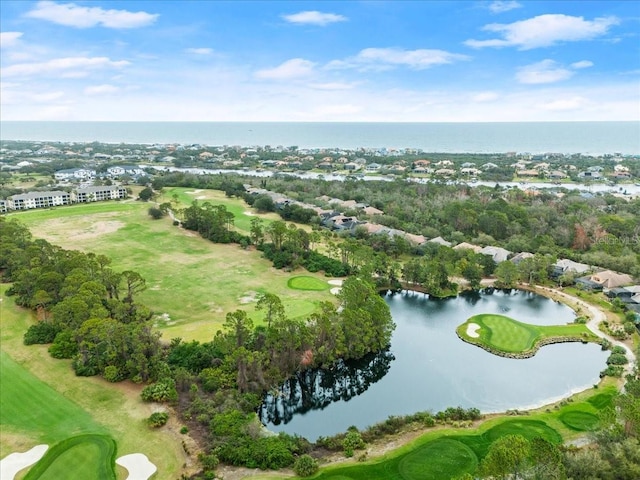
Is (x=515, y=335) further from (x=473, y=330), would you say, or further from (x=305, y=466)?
(x=305, y=466)

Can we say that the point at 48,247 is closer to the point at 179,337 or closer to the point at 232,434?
the point at 179,337

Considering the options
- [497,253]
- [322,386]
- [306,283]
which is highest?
[497,253]

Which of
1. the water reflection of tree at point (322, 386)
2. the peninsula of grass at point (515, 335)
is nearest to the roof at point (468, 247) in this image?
the peninsula of grass at point (515, 335)

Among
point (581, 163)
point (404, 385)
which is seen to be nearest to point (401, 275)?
point (404, 385)

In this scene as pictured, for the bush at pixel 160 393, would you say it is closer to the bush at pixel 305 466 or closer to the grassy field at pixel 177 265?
the grassy field at pixel 177 265

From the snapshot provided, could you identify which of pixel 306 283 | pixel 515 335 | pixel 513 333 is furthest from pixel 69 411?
pixel 513 333

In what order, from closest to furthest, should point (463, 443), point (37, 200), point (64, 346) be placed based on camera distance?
point (463, 443), point (64, 346), point (37, 200)
